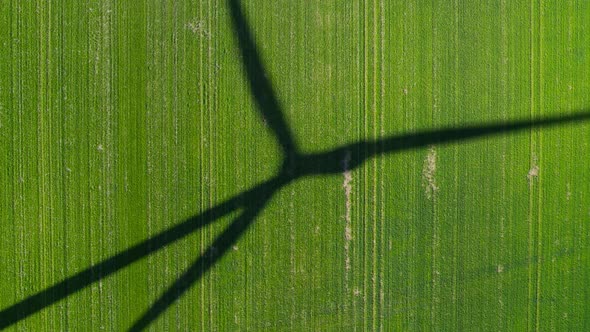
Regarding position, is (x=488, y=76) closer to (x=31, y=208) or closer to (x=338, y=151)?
(x=338, y=151)

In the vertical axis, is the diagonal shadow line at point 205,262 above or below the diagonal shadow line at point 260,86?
below

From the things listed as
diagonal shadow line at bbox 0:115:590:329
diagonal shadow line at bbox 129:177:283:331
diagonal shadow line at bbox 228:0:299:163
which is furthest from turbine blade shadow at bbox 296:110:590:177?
diagonal shadow line at bbox 129:177:283:331

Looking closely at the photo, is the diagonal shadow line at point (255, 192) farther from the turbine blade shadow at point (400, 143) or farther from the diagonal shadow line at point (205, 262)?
the diagonal shadow line at point (205, 262)

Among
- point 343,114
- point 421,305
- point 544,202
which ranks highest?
point 343,114

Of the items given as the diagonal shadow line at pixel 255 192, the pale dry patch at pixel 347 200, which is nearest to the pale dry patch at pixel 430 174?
the diagonal shadow line at pixel 255 192

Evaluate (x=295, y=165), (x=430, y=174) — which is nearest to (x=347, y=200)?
(x=295, y=165)

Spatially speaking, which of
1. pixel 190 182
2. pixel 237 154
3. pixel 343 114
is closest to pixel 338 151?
pixel 343 114

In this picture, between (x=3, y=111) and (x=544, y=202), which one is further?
(x=544, y=202)
